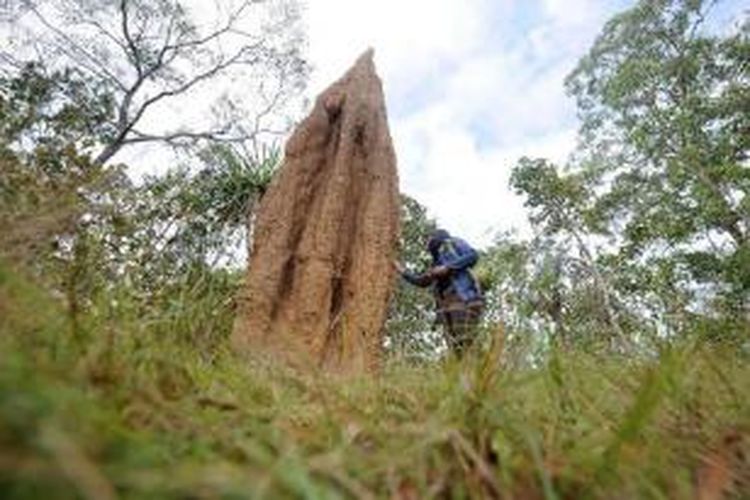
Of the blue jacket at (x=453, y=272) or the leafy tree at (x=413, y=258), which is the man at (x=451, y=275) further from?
the leafy tree at (x=413, y=258)

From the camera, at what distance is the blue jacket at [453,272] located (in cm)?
857

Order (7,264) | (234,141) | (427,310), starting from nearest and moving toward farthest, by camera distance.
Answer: (7,264) → (427,310) → (234,141)

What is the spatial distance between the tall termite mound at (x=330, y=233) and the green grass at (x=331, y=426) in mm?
4450

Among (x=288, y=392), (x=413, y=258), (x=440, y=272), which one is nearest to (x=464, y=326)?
(x=288, y=392)

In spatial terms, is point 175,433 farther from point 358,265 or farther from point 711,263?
point 711,263

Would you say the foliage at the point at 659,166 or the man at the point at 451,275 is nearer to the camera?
the man at the point at 451,275

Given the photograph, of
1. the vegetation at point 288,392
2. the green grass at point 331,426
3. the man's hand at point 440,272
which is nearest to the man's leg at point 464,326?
the vegetation at point 288,392

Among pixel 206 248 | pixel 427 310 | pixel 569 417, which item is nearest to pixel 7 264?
pixel 569 417

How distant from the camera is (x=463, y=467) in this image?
5.99 ft

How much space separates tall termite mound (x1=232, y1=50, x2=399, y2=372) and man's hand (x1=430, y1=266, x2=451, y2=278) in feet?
1.79

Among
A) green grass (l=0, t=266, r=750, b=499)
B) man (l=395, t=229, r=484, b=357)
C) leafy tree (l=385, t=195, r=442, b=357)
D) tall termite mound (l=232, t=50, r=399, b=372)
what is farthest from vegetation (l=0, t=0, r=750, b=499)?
leafy tree (l=385, t=195, r=442, b=357)

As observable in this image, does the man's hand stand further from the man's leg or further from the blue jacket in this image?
the man's leg

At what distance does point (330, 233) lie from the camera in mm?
8172

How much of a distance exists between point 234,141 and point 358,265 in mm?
12217
